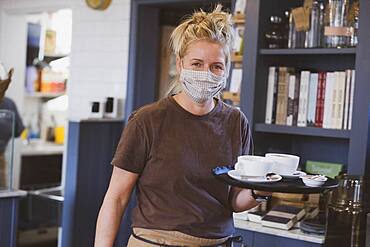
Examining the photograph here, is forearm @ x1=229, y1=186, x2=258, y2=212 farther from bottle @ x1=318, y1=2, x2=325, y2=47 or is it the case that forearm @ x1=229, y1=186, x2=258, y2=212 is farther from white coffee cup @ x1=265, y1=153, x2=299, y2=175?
bottle @ x1=318, y1=2, x2=325, y2=47

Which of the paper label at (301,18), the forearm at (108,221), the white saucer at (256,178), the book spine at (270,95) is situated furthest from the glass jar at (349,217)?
the forearm at (108,221)

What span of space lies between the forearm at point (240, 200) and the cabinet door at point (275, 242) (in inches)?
33.8

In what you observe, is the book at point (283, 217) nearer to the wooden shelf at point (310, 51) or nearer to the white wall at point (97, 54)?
the wooden shelf at point (310, 51)

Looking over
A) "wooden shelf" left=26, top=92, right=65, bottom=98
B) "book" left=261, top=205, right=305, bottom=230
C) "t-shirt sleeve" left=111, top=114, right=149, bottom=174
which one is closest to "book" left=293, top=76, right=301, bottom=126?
"book" left=261, top=205, right=305, bottom=230

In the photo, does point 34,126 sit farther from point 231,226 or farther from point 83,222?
point 231,226

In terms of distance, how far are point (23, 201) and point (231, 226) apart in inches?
129

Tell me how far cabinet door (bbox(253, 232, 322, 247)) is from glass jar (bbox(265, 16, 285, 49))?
3.21ft

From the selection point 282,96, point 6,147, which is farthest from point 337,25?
point 6,147

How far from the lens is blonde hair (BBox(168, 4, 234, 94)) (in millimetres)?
1861

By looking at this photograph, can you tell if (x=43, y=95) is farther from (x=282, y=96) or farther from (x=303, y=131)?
(x=303, y=131)

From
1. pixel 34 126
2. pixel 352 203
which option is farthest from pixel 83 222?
pixel 34 126

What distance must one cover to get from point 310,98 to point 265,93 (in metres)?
0.24

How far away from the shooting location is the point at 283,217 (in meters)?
2.90

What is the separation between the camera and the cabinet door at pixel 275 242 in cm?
277
